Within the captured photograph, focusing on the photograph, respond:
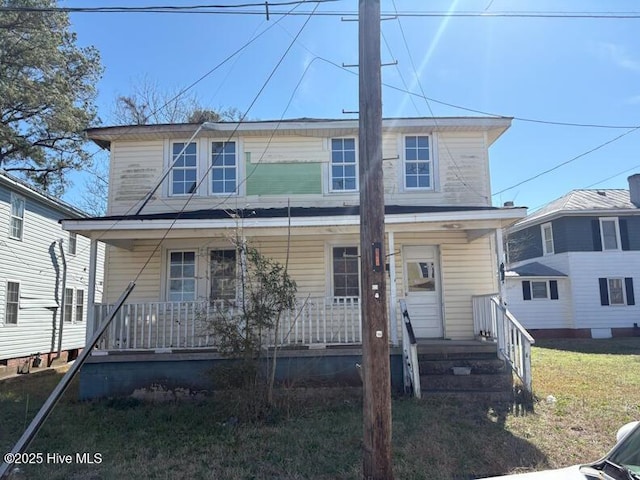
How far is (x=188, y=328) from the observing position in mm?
9195

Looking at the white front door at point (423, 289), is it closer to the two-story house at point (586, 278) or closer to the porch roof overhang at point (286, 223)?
the porch roof overhang at point (286, 223)

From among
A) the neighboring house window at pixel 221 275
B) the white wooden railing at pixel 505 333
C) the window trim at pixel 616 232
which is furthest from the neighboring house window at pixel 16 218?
the window trim at pixel 616 232

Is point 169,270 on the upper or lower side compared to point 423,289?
upper

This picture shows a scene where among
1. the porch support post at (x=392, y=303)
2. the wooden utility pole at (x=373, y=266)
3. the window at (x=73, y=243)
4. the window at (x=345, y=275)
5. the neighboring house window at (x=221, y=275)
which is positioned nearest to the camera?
the wooden utility pole at (x=373, y=266)

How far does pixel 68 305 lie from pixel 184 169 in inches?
342

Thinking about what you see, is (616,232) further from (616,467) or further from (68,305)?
(68,305)

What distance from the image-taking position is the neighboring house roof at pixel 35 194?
1252cm

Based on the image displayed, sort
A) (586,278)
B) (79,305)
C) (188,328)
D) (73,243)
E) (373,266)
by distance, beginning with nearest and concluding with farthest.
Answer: (373,266) < (188,328) < (73,243) < (79,305) < (586,278)

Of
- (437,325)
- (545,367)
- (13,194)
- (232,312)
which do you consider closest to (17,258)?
(13,194)

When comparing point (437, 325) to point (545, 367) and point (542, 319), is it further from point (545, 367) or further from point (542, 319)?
point (542, 319)

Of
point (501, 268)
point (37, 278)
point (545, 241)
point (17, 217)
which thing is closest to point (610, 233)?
point (545, 241)

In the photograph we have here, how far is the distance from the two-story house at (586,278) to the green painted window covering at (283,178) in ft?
38.3

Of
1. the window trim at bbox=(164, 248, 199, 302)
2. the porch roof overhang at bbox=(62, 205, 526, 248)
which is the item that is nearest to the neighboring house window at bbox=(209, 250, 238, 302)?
the window trim at bbox=(164, 248, 199, 302)

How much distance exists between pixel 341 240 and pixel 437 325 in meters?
2.95
